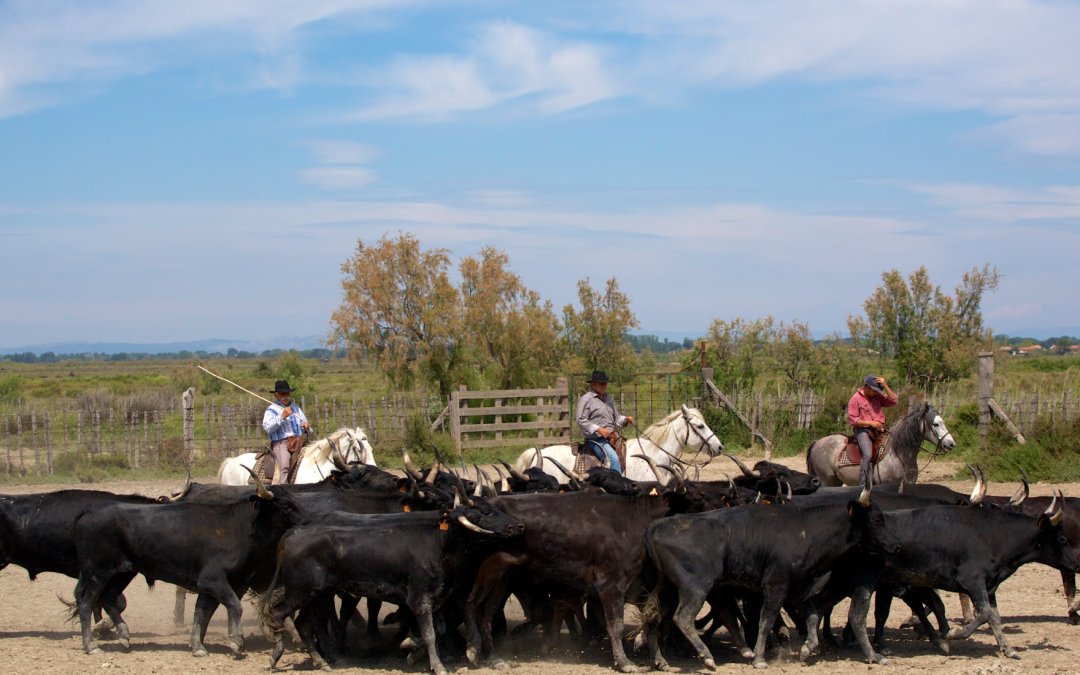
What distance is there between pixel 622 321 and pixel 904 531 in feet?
71.9

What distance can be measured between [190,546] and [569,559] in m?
3.05

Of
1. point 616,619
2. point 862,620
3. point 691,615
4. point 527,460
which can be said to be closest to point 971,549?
point 862,620

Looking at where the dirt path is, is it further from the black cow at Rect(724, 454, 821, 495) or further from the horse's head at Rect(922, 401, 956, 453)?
the horse's head at Rect(922, 401, 956, 453)

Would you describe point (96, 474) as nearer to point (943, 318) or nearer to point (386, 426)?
point (386, 426)

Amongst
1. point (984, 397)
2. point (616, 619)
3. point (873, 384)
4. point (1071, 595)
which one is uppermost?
point (873, 384)

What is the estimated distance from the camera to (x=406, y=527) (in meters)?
6.88

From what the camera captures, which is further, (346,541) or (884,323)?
(884,323)

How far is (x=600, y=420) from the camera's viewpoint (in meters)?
11.0

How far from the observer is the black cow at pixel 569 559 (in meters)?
6.87

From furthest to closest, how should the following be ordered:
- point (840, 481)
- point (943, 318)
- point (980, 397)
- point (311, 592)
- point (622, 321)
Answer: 1. point (622, 321)
2. point (943, 318)
3. point (980, 397)
4. point (840, 481)
5. point (311, 592)

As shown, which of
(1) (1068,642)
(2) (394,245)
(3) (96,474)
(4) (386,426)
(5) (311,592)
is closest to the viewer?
(5) (311,592)

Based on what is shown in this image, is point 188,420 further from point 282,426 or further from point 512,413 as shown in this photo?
point 282,426

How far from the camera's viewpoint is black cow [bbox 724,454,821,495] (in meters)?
8.27

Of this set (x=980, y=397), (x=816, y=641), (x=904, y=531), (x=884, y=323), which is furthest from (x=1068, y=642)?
(x=884, y=323)
